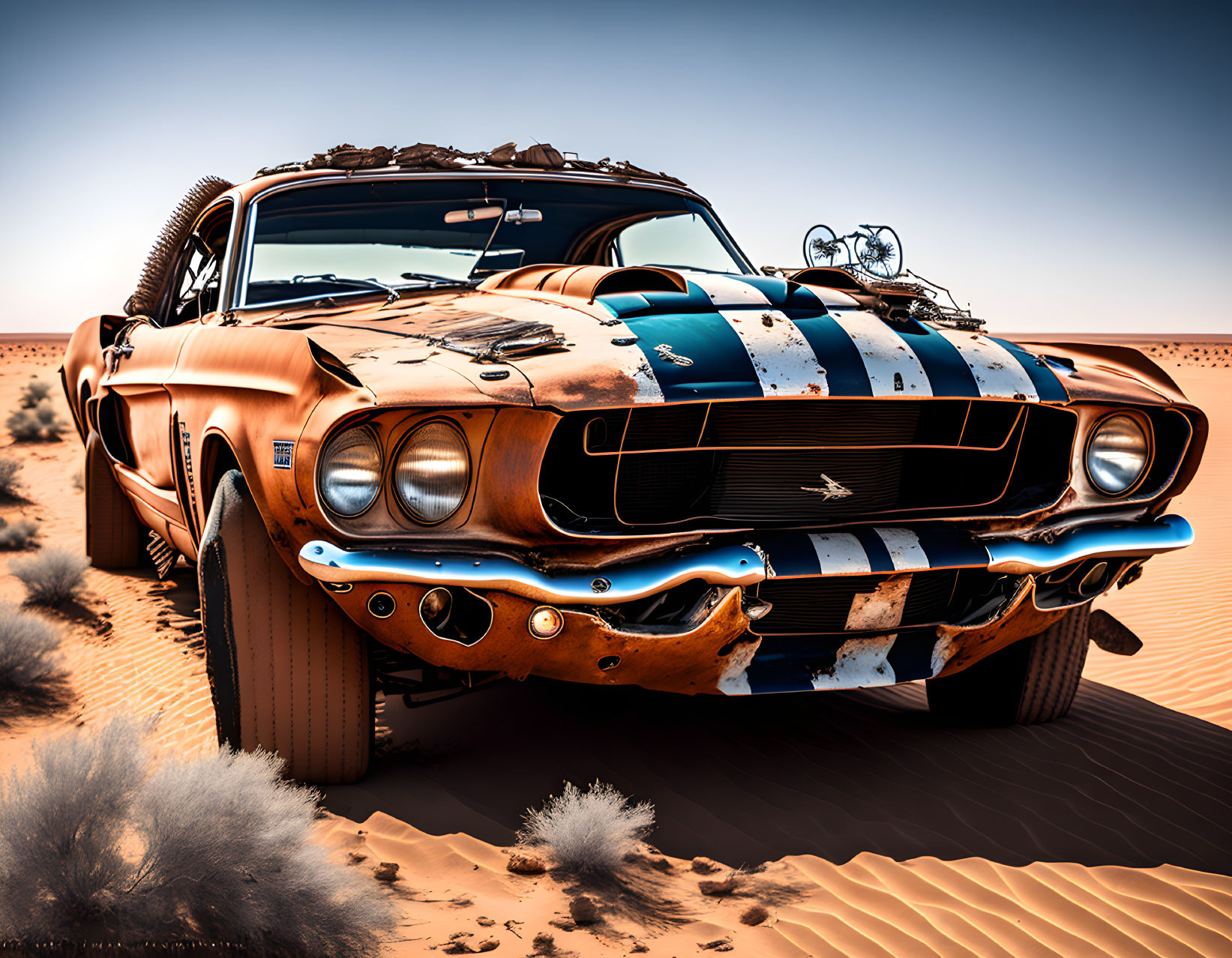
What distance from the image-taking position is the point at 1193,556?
8.72 meters

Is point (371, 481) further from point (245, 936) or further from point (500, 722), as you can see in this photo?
point (500, 722)

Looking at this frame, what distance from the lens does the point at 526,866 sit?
2.51m

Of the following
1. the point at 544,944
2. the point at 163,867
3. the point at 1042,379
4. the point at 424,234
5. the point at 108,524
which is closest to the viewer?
the point at 163,867

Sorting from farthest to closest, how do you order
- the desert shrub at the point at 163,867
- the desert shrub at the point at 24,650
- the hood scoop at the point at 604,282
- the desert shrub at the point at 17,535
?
1. the desert shrub at the point at 17,535
2. the desert shrub at the point at 24,650
3. the hood scoop at the point at 604,282
4. the desert shrub at the point at 163,867

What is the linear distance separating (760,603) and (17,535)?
23.3 ft

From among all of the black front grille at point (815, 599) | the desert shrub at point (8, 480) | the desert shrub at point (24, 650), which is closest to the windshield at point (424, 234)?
the desert shrub at point (24, 650)

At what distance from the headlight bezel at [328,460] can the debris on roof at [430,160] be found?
2.10 m

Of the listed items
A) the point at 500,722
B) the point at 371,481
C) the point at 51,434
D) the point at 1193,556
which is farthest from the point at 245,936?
the point at 51,434

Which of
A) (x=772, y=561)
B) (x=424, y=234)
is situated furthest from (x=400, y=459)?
(x=424, y=234)

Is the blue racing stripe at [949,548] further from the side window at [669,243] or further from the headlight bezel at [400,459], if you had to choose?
the side window at [669,243]

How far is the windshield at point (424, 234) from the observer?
371 centimetres

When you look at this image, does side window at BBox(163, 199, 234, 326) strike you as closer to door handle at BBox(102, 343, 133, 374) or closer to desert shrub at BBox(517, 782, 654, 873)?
door handle at BBox(102, 343, 133, 374)

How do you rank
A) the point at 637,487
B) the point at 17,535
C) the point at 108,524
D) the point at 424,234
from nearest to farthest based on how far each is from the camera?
the point at 637,487
the point at 424,234
the point at 108,524
the point at 17,535

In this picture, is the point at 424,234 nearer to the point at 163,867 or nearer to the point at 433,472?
the point at 433,472
